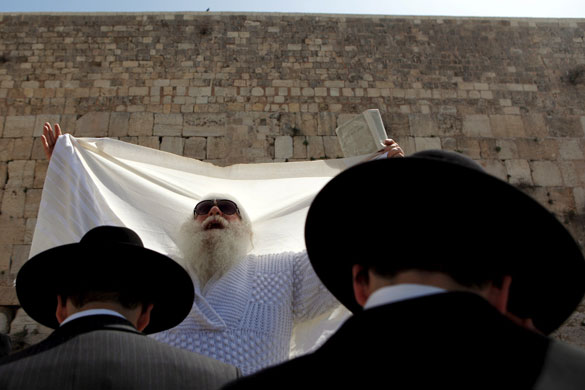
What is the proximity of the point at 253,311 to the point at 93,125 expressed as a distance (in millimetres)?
5773

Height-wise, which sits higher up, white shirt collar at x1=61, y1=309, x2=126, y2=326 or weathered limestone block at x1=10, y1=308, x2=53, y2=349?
white shirt collar at x1=61, y1=309, x2=126, y2=326

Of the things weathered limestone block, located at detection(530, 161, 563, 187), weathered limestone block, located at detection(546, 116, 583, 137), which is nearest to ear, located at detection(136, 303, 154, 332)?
weathered limestone block, located at detection(530, 161, 563, 187)

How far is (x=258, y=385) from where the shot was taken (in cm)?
104

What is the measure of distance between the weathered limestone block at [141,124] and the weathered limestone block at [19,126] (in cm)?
144

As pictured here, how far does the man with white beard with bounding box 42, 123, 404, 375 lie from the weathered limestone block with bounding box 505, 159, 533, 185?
499 cm

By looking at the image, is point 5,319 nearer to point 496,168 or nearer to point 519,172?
point 496,168

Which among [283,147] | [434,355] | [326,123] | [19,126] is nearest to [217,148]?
[283,147]

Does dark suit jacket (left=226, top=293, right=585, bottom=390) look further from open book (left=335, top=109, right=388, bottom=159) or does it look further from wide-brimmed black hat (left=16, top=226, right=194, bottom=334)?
open book (left=335, top=109, right=388, bottom=159)

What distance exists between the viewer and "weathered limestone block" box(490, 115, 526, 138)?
775cm

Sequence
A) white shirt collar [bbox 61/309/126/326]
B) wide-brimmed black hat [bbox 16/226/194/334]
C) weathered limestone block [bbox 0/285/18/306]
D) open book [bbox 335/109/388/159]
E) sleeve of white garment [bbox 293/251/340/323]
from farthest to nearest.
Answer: weathered limestone block [bbox 0/285/18/306] < open book [bbox 335/109/388/159] < sleeve of white garment [bbox 293/251/340/323] < wide-brimmed black hat [bbox 16/226/194/334] < white shirt collar [bbox 61/309/126/326]

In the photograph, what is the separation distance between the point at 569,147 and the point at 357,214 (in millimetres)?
7601

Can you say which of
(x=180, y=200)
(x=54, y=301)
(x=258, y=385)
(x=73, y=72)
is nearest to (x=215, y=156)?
(x=73, y=72)

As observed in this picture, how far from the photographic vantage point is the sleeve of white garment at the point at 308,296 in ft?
8.71

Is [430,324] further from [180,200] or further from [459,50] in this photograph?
[459,50]
